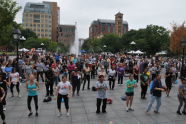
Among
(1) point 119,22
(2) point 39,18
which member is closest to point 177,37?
(1) point 119,22

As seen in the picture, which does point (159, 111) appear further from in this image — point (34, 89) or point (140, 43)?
point (140, 43)

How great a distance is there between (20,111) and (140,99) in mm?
6537

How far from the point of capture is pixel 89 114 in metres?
9.20

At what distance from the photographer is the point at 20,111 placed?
9555mm

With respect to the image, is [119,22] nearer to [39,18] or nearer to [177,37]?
[39,18]

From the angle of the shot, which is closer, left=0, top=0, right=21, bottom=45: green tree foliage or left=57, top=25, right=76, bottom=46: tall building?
left=0, top=0, right=21, bottom=45: green tree foliage

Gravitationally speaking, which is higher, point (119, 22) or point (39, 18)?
point (39, 18)

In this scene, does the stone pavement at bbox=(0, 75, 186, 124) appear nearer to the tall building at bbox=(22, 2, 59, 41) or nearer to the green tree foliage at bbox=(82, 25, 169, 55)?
the green tree foliage at bbox=(82, 25, 169, 55)

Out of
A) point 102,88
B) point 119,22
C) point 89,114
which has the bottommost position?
point 89,114

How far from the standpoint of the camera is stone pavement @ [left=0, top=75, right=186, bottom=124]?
834 centimetres

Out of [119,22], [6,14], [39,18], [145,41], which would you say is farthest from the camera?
[39,18]

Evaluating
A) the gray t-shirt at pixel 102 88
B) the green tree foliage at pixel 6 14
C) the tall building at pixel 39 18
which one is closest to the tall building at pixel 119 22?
the tall building at pixel 39 18

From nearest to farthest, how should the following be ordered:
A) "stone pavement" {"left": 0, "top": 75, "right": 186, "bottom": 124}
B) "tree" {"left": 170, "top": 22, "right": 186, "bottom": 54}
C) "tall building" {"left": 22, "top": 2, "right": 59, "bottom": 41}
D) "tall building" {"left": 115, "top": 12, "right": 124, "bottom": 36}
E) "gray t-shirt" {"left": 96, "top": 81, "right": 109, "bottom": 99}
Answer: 1. "stone pavement" {"left": 0, "top": 75, "right": 186, "bottom": 124}
2. "gray t-shirt" {"left": 96, "top": 81, "right": 109, "bottom": 99}
3. "tree" {"left": 170, "top": 22, "right": 186, "bottom": 54}
4. "tall building" {"left": 115, "top": 12, "right": 124, "bottom": 36}
5. "tall building" {"left": 22, "top": 2, "right": 59, "bottom": 41}

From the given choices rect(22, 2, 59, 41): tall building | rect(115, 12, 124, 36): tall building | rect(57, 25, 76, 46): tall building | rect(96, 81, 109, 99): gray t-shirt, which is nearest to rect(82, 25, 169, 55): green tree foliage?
rect(115, 12, 124, 36): tall building
